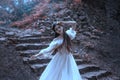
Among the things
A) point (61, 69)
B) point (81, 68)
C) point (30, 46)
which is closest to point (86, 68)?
point (81, 68)

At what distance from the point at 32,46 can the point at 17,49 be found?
1.65ft

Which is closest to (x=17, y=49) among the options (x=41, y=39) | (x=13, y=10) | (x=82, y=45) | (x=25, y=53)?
(x=25, y=53)

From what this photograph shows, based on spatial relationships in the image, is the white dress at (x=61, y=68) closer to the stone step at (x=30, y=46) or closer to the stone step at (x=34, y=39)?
the stone step at (x=30, y=46)

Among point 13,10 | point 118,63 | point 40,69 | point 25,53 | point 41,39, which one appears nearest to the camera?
point 40,69

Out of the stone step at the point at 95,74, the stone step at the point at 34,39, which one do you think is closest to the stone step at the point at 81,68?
the stone step at the point at 95,74

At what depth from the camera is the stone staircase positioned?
7848 mm

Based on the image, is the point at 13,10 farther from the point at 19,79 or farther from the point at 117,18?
the point at 19,79

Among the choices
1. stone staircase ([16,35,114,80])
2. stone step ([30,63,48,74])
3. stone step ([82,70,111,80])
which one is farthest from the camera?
stone step ([82,70,111,80])

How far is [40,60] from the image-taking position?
8.08 meters

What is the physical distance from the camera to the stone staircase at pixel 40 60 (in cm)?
785

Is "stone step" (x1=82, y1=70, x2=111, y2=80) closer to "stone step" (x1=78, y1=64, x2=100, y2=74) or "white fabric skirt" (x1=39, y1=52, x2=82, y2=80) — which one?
"stone step" (x1=78, y1=64, x2=100, y2=74)

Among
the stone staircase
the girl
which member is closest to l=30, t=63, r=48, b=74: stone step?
the stone staircase

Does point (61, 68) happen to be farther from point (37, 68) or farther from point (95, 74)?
point (95, 74)

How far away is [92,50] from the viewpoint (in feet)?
33.0
